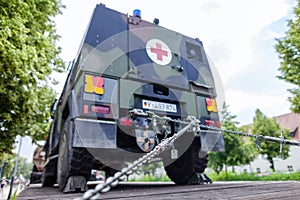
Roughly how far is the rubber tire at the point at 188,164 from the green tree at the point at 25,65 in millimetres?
3493

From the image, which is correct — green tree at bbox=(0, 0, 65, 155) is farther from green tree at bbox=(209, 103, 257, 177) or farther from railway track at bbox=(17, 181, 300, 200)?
green tree at bbox=(209, 103, 257, 177)

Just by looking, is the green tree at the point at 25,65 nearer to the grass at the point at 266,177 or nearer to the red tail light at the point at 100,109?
the red tail light at the point at 100,109

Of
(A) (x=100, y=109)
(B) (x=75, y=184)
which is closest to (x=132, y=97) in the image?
(A) (x=100, y=109)

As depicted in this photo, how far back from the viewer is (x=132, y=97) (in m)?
2.81

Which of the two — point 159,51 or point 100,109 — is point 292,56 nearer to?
point 159,51

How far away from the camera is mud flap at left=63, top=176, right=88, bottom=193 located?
2.38 metres

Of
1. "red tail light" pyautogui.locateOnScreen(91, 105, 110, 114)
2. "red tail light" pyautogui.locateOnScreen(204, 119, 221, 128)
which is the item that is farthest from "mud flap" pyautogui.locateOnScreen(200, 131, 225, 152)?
"red tail light" pyautogui.locateOnScreen(91, 105, 110, 114)

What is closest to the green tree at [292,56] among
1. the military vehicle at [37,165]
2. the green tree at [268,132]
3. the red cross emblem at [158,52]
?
the red cross emblem at [158,52]

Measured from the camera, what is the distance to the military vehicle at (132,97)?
98.0 inches

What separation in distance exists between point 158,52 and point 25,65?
9.69ft

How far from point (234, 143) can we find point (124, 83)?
1309cm

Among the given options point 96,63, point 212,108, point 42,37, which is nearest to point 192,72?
point 212,108

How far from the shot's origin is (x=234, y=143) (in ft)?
47.0

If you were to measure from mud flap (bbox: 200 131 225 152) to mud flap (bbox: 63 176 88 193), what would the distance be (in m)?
1.51
